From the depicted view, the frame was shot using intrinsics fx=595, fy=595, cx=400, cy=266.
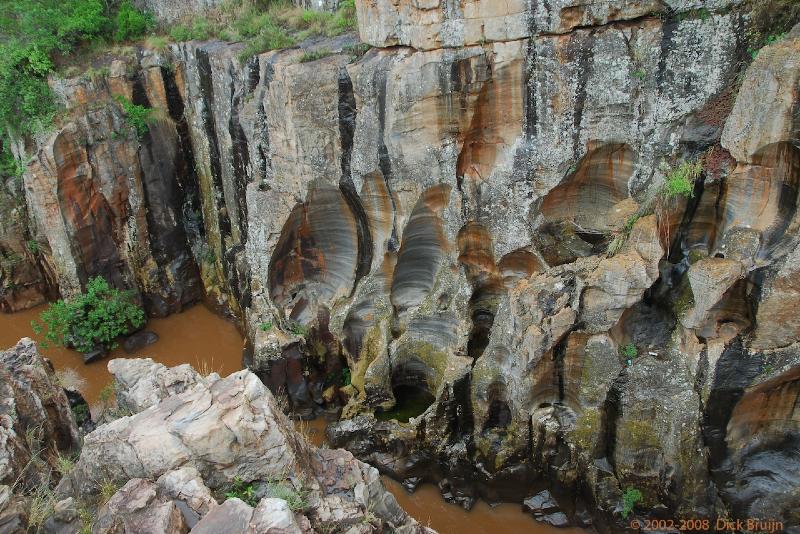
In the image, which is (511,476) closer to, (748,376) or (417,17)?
(748,376)

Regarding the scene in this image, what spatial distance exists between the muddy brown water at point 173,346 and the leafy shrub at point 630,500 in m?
8.60

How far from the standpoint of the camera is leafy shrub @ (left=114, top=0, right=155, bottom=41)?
15.4m

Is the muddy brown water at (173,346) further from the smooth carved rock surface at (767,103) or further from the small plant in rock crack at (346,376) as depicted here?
the smooth carved rock surface at (767,103)

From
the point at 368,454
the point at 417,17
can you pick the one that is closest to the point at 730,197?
the point at 417,17

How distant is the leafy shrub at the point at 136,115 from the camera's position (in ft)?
47.1

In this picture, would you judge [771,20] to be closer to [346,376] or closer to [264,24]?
[346,376]

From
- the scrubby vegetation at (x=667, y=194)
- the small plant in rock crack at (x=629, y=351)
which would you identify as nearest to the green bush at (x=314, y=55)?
the scrubby vegetation at (x=667, y=194)

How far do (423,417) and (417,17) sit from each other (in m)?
6.93

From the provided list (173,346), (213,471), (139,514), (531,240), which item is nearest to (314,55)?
→ (531,240)

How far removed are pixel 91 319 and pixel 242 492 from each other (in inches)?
406

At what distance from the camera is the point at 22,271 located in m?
15.7

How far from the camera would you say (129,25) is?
50.8 feet

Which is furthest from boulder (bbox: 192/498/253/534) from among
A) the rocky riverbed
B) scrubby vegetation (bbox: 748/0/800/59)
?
scrubby vegetation (bbox: 748/0/800/59)

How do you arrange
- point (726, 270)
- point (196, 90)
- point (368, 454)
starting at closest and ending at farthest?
1. point (726, 270)
2. point (368, 454)
3. point (196, 90)
